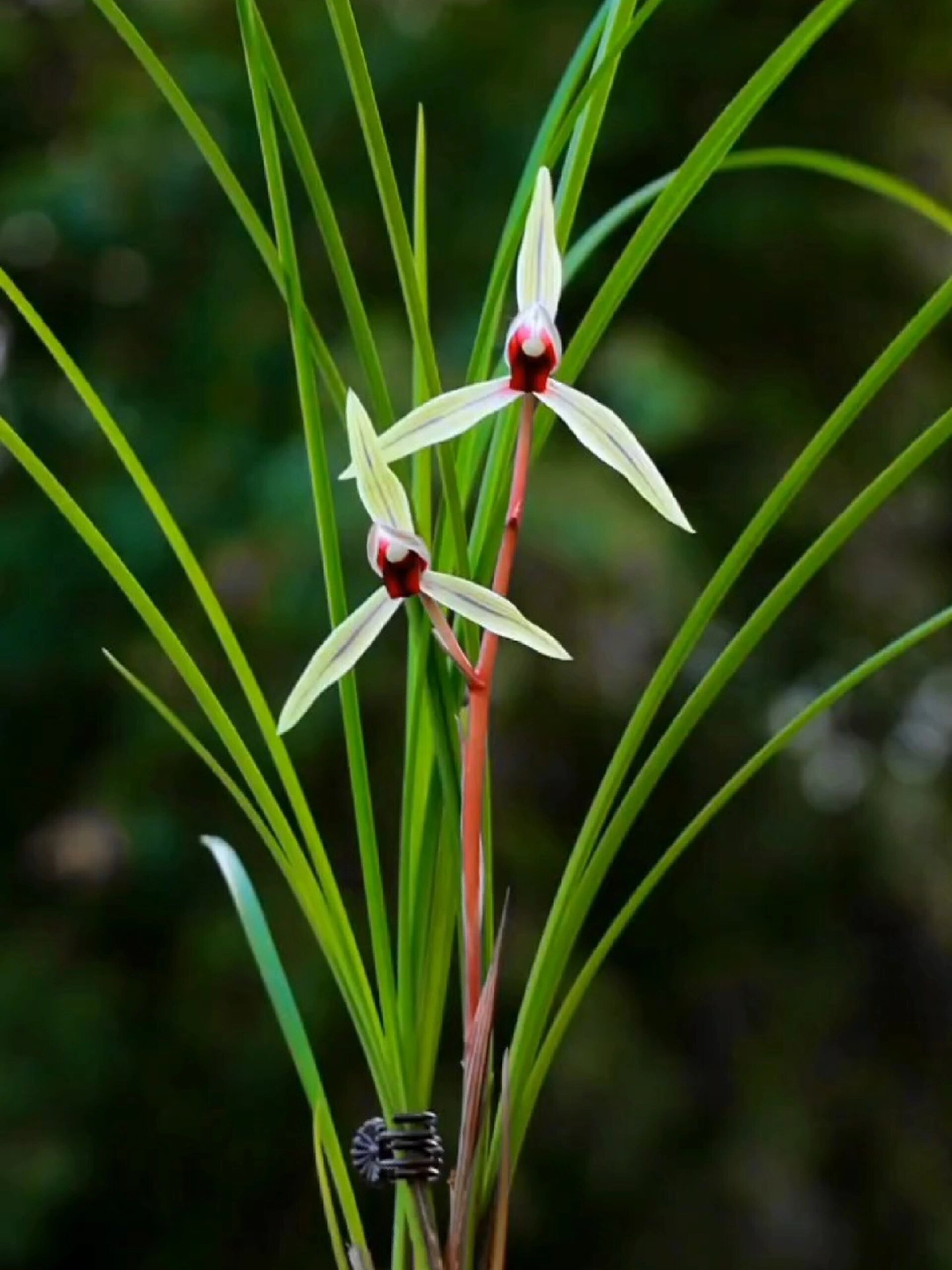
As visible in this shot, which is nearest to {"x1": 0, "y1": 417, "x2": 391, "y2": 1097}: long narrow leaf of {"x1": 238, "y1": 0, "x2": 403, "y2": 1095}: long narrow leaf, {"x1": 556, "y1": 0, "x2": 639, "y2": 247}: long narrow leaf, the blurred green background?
{"x1": 238, "y1": 0, "x2": 403, "y2": 1095}: long narrow leaf

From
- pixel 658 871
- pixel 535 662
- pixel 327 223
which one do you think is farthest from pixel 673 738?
pixel 535 662

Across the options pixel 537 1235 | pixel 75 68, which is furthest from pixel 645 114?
pixel 537 1235

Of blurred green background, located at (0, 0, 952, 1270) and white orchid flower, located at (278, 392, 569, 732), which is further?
blurred green background, located at (0, 0, 952, 1270)

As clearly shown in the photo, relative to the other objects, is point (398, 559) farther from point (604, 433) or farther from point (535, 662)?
point (535, 662)

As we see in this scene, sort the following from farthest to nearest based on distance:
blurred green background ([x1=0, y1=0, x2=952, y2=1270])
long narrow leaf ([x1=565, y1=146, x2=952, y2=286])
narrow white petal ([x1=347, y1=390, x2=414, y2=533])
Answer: blurred green background ([x1=0, y1=0, x2=952, y2=1270]), long narrow leaf ([x1=565, y1=146, x2=952, y2=286]), narrow white petal ([x1=347, y1=390, x2=414, y2=533])

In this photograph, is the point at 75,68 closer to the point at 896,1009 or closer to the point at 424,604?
the point at 896,1009

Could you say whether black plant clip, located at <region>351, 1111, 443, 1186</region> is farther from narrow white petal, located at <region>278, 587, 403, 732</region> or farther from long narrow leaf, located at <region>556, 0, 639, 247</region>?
long narrow leaf, located at <region>556, 0, 639, 247</region>
